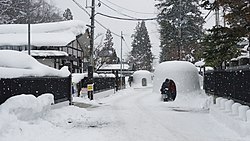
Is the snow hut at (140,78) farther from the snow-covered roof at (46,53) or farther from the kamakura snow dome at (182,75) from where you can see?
the kamakura snow dome at (182,75)

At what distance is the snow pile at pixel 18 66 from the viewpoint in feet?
35.5

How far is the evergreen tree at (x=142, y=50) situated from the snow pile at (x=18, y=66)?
6346 centimetres

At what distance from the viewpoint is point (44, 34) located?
35969 mm

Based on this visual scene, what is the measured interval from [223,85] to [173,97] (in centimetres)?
813

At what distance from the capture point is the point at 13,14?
49594mm

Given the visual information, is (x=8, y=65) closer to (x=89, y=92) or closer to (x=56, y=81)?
(x=56, y=81)

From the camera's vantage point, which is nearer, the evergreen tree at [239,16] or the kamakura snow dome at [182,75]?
the evergreen tree at [239,16]

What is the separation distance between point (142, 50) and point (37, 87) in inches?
2558

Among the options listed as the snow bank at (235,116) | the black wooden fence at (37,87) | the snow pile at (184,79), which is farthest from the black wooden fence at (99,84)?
the snow bank at (235,116)

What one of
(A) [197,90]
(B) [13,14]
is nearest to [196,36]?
(A) [197,90]

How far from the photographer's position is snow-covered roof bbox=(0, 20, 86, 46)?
33344mm

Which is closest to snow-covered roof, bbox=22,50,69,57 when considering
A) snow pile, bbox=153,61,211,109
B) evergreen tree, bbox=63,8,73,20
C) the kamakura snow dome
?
snow pile, bbox=153,61,211,109

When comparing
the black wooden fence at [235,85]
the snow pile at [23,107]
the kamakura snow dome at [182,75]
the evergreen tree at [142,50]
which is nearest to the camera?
the snow pile at [23,107]

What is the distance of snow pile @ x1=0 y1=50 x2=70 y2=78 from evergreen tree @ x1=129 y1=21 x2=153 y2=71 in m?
63.5
